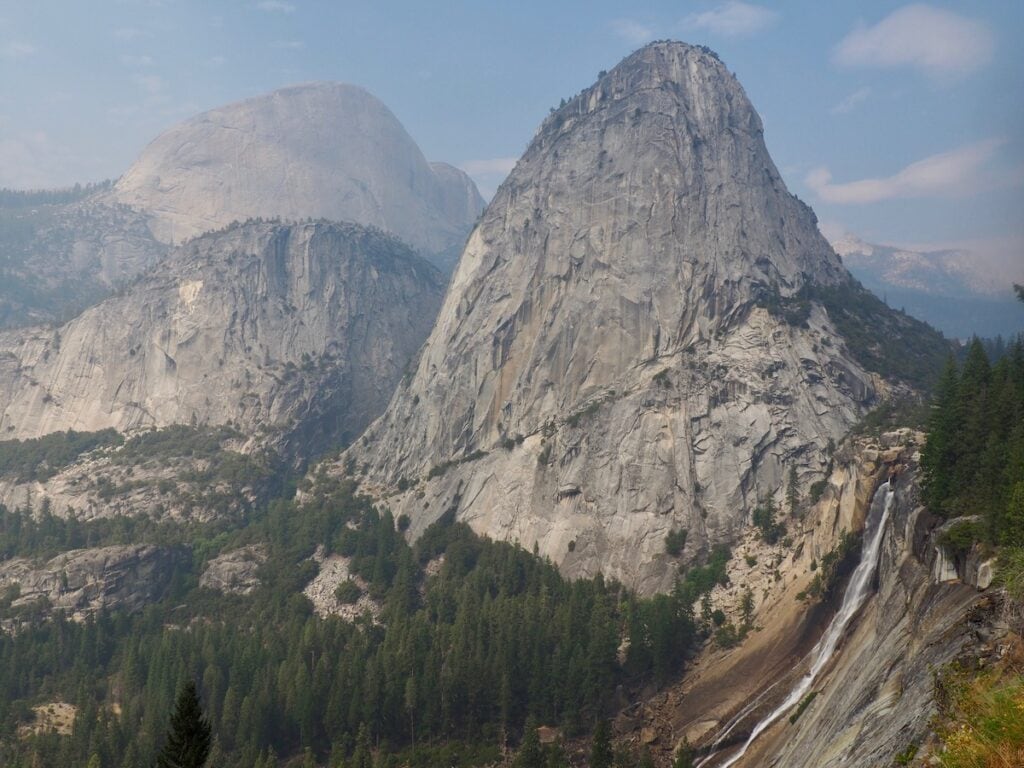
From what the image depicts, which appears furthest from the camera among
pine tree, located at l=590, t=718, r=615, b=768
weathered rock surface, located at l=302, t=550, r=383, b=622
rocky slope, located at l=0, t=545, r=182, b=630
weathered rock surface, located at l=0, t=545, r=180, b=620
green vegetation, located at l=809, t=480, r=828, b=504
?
weathered rock surface, located at l=0, t=545, r=180, b=620

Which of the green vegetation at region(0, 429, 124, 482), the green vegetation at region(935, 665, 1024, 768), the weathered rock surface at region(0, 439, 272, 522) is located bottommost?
the green vegetation at region(935, 665, 1024, 768)

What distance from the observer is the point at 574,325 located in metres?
141

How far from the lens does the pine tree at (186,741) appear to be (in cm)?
2981

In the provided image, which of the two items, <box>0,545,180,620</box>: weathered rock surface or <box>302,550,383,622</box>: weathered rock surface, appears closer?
<box>302,550,383,622</box>: weathered rock surface

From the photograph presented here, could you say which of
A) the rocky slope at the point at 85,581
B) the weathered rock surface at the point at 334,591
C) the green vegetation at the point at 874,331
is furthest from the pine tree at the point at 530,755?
the rocky slope at the point at 85,581

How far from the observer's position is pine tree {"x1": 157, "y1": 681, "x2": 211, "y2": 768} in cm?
2981

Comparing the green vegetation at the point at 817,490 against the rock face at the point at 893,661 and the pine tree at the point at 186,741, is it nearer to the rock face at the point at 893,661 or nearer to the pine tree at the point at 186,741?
the rock face at the point at 893,661

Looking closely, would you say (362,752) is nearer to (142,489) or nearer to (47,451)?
(142,489)

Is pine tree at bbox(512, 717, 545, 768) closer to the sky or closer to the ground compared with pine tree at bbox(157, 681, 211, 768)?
closer to the ground

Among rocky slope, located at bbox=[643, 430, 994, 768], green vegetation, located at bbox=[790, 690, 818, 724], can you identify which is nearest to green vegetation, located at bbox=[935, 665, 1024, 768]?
rocky slope, located at bbox=[643, 430, 994, 768]

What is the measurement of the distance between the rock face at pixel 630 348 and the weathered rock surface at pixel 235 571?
1026 inches

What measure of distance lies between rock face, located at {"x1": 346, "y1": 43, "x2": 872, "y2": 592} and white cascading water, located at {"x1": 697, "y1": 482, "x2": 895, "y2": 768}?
35799 millimetres

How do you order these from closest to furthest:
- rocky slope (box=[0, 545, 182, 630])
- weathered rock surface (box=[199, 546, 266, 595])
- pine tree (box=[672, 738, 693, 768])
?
1. pine tree (box=[672, 738, 693, 768])
2. rocky slope (box=[0, 545, 182, 630])
3. weathered rock surface (box=[199, 546, 266, 595])

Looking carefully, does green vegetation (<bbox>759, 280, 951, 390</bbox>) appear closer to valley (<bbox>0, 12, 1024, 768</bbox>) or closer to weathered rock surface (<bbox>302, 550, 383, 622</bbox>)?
valley (<bbox>0, 12, 1024, 768</bbox>)
